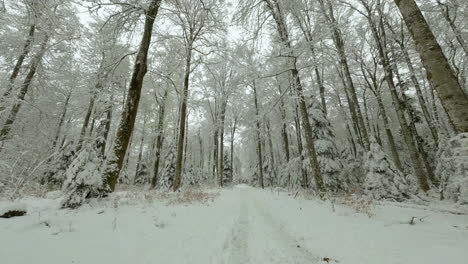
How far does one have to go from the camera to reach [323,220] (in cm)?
448

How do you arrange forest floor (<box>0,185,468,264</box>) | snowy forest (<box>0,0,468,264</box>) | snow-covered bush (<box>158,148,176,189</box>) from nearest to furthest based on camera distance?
forest floor (<box>0,185,468,264</box>) → snowy forest (<box>0,0,468,264</box>) → snow-covered bush (<box>158,148,176,189</box>)

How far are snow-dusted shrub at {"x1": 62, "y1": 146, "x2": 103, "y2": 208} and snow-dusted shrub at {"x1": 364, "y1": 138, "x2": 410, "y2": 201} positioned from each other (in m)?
10.2

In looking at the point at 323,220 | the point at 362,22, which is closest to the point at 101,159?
the point at 323,220

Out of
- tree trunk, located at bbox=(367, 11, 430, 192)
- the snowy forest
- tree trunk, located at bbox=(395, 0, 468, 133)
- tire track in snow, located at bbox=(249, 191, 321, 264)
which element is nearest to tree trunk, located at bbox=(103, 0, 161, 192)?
the snowy forest

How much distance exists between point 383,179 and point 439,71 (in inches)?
260

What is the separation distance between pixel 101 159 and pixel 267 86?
49.0 feet

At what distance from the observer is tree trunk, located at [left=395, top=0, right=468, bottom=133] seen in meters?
3.33

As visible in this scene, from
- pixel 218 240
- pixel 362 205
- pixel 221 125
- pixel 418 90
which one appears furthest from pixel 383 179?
pixel 221 125

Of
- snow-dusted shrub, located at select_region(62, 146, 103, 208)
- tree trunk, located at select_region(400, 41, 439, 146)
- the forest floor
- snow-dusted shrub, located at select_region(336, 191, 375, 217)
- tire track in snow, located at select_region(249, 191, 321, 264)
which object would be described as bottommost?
tire track in snow, located at select_region(249, 191, 321, 264)

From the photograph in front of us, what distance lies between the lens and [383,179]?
8.55m

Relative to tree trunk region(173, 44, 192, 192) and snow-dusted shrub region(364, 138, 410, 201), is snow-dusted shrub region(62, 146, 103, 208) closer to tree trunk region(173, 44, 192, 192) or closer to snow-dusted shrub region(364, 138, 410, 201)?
tree trunk region(173, 44, 192, 192)

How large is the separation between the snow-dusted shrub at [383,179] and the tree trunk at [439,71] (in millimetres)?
5913

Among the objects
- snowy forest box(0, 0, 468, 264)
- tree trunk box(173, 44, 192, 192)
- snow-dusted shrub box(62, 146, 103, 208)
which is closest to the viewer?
snowy forest box(0, 0, 468, 264)

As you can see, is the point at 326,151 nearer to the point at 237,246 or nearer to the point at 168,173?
the point at 237,246
